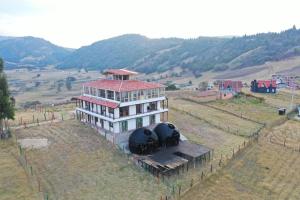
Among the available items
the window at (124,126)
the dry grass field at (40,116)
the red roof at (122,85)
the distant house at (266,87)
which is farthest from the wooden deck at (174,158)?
the distant house at (266,87)

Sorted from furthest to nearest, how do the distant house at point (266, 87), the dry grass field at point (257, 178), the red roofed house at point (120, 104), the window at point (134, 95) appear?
the distant house at point (266, 87) < the window at point (134, 95) < the red roofed house at point (120, 104) < the dry grass field at point (257, 178)

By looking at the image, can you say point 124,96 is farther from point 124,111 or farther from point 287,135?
point 287,135

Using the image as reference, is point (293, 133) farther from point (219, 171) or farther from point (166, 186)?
point (166, 186)

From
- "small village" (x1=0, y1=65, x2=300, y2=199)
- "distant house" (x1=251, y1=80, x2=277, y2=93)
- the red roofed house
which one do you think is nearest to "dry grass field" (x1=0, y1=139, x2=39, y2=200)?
"small village" (x1=0, y1=65, x2=300, y2=199)

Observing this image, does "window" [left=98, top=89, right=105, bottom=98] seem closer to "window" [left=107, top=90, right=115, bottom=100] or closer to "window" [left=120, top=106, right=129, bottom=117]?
"window" [left=107, top=90, right=115, bottom=100]

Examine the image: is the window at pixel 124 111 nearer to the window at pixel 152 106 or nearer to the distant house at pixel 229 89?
the window at pixel 152 106
